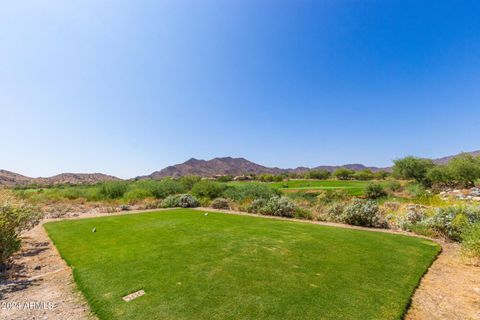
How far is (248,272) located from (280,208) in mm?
7687

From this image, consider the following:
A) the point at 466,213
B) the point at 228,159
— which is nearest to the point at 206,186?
the point at 466,213

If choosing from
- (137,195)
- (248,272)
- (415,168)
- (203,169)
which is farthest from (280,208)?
(203,169)

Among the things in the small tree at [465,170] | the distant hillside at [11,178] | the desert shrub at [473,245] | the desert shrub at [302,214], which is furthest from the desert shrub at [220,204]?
the distant hillside at [11,178]

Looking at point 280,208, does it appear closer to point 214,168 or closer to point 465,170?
point 465,170

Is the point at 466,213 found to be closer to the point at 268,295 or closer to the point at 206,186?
the point at 268,295

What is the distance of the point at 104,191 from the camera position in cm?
2333

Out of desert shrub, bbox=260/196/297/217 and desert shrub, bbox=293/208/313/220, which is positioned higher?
desert shrub, bbox=260/196/297/217

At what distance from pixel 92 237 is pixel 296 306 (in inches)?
289

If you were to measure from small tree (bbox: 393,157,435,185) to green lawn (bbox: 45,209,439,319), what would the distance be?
97.8 ft

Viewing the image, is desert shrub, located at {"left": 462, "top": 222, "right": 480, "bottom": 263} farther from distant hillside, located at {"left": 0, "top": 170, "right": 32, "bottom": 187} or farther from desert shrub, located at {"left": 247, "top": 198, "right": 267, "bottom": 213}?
distant hillside, located at {"left": 0, "top": 170, "right": 32, "bottom": 187}


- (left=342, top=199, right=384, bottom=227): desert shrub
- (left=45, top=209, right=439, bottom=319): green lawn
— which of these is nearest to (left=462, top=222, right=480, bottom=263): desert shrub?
(left=45, top=209, right=439, bottom=319): green lawn

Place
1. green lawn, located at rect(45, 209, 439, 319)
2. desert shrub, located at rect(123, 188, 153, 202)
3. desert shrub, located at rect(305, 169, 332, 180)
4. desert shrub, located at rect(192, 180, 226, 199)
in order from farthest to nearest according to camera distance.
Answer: desert shrub, located at rect(305, 169, 332, 180) < desert shrub, located at rect(192, 180, 226, 199) < desert shrub, located at rect(123, 188, 153, 202) < green lawn, located at rect(45, 209, 439, 319)

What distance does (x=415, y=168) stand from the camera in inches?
1228

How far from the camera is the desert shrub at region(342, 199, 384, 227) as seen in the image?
9541mm
